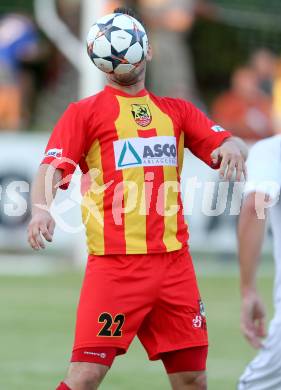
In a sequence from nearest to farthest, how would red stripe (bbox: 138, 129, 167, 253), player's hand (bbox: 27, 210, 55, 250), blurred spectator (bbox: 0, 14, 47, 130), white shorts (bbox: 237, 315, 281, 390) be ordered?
player's hand (bbox: 27, 210, 55, 250)
red stripe (bbox: 138, 129, 167, 253)
white shorts (bbox: 237, 315, 281, 390)
blurred spectator (bbox: 0, 14, 47, 130)

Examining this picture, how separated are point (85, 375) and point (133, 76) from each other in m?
1.41

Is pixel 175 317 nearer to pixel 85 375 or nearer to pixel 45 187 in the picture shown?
pixel 85 375

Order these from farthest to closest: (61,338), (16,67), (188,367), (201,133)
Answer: (16,67)
(61,338)
(201,133)
(188,367)

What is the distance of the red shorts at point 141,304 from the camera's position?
6066mm

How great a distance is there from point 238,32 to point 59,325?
997 cm

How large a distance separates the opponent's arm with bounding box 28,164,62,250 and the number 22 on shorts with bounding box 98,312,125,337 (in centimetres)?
55

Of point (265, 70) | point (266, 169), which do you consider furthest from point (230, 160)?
point (265, 70)

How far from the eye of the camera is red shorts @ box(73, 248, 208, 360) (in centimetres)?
607

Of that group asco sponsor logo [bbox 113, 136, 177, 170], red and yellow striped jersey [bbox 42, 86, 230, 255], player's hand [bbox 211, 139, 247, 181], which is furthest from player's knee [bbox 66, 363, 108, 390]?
player's hand [bbox 211, 139, 247, 181]

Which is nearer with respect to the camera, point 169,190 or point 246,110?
point 169,190

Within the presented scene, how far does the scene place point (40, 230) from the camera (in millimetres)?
5691

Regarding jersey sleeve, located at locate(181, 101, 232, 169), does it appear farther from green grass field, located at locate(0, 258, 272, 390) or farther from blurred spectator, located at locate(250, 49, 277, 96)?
blurred spectator, located at locate(250, 49, 277, 96)

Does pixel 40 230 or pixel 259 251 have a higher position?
pixel 40 230

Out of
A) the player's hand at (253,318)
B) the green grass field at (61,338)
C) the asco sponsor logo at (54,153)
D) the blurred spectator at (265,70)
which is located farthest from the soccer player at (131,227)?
the blurred spectator at (265,70)
